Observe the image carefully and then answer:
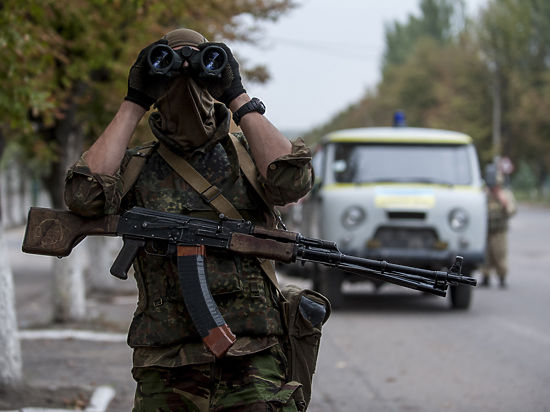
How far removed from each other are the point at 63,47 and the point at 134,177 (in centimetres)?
637

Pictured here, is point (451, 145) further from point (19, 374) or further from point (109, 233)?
point (109, 233)

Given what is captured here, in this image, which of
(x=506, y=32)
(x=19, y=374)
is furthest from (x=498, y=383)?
(x=506, y=32)

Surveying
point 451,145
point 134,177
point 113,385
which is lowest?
point 113,385

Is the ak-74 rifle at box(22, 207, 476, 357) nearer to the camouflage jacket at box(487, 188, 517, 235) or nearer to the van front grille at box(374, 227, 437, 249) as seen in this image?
the van front grille at box(374, 227, 437, 249)

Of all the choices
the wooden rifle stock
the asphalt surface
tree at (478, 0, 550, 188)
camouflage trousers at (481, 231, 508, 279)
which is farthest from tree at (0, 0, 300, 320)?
tree at (478, 0, 550, 188)

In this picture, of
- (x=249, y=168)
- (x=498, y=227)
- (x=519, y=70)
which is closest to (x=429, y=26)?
(x=519, y=70)

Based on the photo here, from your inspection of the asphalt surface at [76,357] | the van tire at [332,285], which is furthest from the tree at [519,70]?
the asphalt surface at [76,357]

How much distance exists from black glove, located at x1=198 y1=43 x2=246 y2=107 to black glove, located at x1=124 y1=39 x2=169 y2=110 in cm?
16

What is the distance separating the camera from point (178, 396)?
123 inches

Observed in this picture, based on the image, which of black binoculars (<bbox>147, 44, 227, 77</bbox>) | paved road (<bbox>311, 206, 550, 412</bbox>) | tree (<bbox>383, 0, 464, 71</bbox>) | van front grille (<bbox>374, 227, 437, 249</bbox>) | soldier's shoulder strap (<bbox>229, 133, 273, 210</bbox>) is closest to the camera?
black binoculars (<bbox>147, 44, 227, 77</bbox>)

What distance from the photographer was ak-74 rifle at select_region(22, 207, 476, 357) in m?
3.09

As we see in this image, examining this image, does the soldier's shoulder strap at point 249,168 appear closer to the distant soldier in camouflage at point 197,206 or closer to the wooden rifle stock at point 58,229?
the distant soldier in camouflage at point 197,206

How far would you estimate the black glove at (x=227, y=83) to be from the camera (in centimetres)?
306

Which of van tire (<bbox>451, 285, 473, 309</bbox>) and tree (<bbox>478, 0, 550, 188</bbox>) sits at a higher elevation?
tree (<bbox>478, 0, 550, 188</bbox>)
